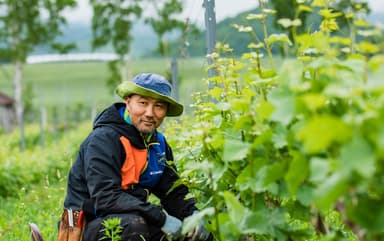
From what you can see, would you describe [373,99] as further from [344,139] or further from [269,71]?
[269,71]

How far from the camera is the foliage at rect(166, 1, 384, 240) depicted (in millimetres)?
2029

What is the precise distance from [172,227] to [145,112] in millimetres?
671

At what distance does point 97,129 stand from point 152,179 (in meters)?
0.47

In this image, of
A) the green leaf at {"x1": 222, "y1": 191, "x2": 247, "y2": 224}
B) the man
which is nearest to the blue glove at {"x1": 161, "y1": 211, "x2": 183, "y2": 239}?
the man

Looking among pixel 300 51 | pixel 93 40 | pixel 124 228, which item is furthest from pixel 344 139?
pixel 93 40

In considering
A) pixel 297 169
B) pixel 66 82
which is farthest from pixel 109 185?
pixel 66 82

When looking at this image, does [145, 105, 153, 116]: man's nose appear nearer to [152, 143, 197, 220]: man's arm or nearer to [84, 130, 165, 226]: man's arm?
[84, 130, 165, 226]: man's arm

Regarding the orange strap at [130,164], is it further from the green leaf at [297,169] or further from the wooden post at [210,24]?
the green leaf at [297,169]

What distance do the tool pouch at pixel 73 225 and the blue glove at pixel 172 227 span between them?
51 cm

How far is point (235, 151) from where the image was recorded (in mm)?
2820

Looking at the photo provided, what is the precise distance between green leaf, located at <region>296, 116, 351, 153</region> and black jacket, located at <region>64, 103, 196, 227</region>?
219 centimetres

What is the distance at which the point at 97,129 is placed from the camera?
4.65 metres

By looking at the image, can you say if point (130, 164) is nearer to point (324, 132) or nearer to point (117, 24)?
point (324, 132)

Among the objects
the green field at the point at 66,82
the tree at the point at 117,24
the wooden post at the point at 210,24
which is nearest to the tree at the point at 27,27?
the tree at the point at 117,24
